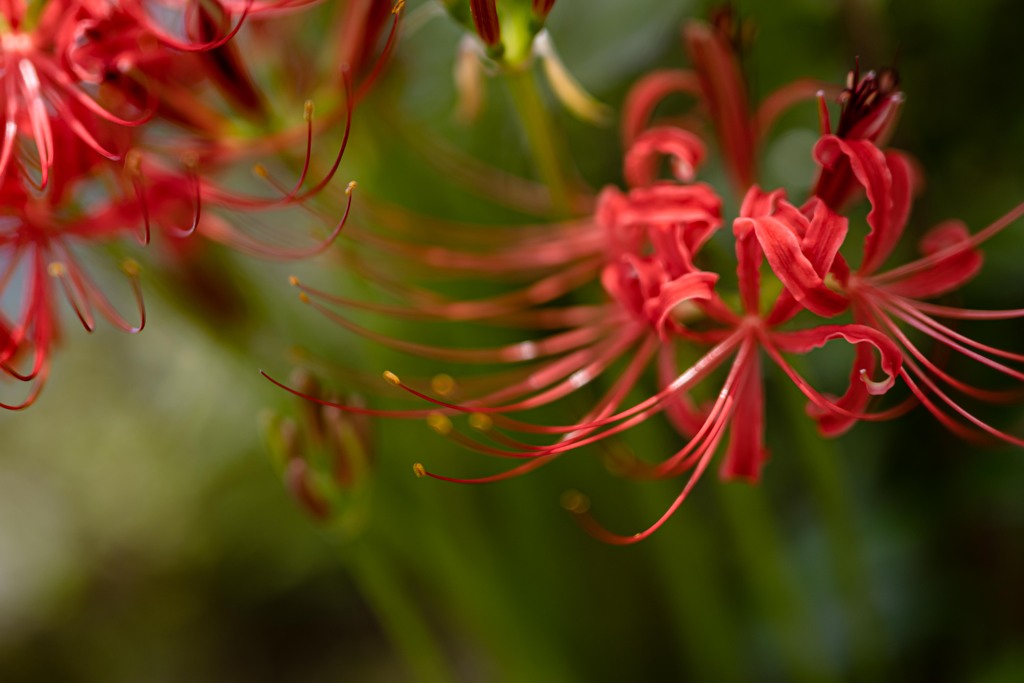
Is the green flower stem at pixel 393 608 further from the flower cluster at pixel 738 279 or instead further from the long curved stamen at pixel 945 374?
the long curved stamen at pixel 945 374

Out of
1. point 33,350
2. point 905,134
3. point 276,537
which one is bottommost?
point 276,537

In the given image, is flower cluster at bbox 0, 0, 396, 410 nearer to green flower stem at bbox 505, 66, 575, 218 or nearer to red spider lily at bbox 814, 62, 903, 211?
green flower stem at bbox 505, 66, 575, 218

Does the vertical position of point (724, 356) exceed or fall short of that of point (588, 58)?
it falls short

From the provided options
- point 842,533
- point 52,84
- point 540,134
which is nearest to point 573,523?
point 842,533

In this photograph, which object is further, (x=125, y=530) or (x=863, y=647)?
(x=125, y=530)

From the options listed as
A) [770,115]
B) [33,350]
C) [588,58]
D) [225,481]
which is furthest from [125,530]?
[770,115]

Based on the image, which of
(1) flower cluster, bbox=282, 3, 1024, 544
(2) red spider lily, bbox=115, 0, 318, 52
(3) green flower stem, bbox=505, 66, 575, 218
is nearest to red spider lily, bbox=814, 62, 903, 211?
(1) flower cluster, bbox=282, 3, 1024, 544

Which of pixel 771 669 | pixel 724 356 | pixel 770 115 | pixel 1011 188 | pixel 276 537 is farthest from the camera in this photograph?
pixel 276 537

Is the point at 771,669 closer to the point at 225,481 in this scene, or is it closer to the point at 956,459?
the point at 956,459
